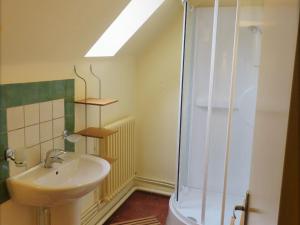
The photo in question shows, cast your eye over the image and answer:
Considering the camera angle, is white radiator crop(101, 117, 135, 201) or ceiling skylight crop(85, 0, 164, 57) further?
white radiator crop(101, 117, 135, 201)

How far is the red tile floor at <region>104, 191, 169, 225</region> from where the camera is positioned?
288 cm

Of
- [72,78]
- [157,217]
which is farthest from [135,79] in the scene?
[157,217]

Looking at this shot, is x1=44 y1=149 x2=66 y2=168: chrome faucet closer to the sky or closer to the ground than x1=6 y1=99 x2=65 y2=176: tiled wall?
closer to the ground

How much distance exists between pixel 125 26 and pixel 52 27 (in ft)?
3.43

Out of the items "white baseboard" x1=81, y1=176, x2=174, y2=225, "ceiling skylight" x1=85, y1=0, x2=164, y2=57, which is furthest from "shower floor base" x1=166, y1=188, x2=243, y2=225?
"ceiling skylight" x1=85, y1=0, x2=164, y2=57

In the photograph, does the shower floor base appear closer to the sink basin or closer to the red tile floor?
the red tile floor

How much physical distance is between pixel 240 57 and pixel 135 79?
1.18 meters

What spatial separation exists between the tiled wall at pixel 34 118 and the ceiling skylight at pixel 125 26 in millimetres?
607

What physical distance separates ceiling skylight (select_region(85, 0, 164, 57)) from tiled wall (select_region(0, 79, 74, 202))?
23.9 inches

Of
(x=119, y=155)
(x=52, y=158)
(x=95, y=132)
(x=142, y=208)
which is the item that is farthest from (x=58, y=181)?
(x=142, y=208)

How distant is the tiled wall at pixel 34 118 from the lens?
163 centimetres

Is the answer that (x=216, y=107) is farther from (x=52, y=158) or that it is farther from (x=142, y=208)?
(x=52, y=158)

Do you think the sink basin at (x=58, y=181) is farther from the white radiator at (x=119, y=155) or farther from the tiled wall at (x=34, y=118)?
the white radiator at (x=119, y=155)

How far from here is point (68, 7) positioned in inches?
66.6
